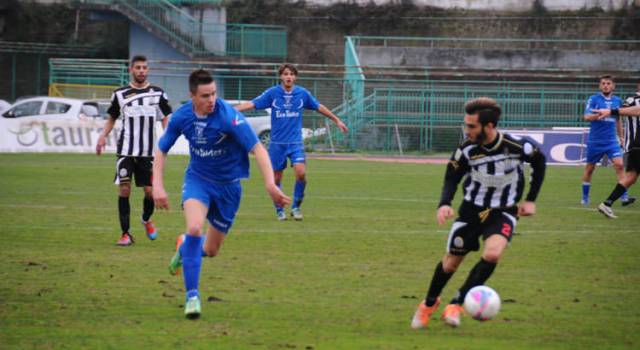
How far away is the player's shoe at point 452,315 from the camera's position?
7.32 m

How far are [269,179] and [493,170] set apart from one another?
5.68 ft

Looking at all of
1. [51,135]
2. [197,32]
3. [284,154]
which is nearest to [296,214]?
[284,154]

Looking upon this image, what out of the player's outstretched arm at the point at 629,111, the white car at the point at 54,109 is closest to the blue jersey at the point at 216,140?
the player's outstretched arm at the point at 629,111

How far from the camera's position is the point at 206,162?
7.95 meters

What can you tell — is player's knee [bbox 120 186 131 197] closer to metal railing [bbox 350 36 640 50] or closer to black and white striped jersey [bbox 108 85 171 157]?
black and white striped jersey [bbox 108 85 171 157]

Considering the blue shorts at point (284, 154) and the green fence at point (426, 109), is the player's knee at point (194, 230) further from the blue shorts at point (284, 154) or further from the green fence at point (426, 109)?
the green fence at point (426, 109)

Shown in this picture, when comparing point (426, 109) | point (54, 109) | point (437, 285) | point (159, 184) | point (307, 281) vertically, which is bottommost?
point (307, 281)

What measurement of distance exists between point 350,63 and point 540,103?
28.1 ft

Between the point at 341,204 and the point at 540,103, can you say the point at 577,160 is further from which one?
the point at 341,204

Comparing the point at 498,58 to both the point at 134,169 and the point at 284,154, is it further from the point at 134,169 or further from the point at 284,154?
the point at 134,169

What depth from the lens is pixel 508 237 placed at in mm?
7371

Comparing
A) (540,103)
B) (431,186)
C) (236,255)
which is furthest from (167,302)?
(540,103)

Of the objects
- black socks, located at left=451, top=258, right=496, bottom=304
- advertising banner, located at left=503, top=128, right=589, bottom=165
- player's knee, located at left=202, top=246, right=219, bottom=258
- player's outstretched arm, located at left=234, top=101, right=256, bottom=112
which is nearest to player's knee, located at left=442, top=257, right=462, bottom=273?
black socks, located at left=451, top=258, right=496, bottom=304

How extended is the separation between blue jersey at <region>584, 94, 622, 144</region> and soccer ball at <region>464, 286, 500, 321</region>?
11282 mm
